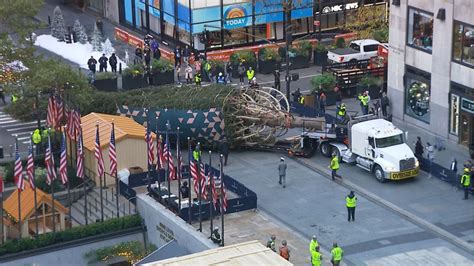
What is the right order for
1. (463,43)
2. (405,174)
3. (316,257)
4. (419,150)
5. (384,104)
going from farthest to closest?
1. (384,104)
2. (463,43)
3. (419,150)
4. (405,174)
5. (316,257)

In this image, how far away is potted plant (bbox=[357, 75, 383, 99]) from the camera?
70.4 meters

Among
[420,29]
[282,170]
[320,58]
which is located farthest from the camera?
[320,58]

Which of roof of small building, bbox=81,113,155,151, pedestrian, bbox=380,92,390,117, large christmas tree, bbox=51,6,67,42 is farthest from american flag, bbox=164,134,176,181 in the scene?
large christmas tree, bbox=51,6,67,42

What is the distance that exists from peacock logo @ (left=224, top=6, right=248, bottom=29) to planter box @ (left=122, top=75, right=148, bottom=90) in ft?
32.2

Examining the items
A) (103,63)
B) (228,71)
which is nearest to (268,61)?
(228,71)

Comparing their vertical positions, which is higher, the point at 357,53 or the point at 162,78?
the point at 357,53

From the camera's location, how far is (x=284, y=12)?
3184 inches

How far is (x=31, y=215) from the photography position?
52.0m

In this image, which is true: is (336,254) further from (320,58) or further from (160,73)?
(320,58)

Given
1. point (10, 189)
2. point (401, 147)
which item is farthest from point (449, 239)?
point (10, 189)

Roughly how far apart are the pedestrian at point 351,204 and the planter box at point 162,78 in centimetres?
2227

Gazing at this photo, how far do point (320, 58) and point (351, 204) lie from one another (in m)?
→ 26.6

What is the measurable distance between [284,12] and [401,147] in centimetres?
2503

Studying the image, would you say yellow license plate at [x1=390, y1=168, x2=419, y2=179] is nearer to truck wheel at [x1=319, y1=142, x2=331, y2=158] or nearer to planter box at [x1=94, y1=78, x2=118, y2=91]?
truck wheel at [x1=319, y1=142, x2=331, y2=158]
